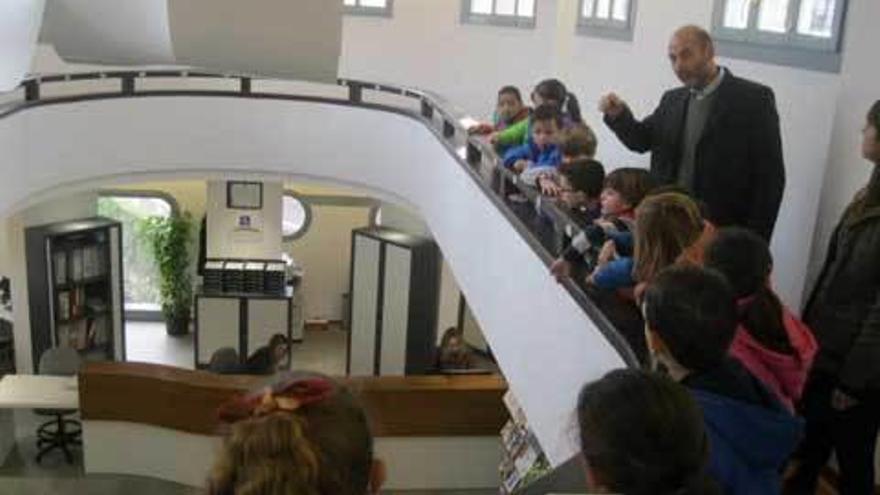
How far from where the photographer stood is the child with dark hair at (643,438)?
176cm

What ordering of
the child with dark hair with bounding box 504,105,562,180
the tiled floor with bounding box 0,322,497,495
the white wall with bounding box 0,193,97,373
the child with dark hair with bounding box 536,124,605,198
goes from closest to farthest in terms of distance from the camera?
the child with dark hair with bounding box 536,124,605,198 < the child with dark hair with bounding box 504,105,562,180 < the tiled floor with bounding box 0,322,497,495 < the white wall with bounding box 0,193,97,373

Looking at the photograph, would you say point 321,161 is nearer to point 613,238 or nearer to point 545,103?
point 545,103

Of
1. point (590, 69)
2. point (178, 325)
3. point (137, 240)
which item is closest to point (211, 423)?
point (590, 69)

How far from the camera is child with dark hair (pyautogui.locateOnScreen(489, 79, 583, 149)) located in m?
5.77

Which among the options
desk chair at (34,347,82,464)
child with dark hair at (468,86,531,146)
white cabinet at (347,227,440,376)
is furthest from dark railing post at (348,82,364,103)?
desk chair at (34,347,82,464)

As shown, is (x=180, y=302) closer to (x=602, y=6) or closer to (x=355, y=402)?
(x=602, y=6)

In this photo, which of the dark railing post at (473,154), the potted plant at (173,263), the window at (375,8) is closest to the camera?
the dark railing post at (473,154)

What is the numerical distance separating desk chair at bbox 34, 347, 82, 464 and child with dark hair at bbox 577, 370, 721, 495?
27.8 ft

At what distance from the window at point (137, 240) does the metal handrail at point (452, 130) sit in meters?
4.55

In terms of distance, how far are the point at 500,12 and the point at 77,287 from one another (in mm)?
6934

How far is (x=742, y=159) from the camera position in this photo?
12.4ft

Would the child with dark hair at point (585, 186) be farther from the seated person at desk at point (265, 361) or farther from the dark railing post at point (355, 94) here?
the dark railing post at point (355, 94)

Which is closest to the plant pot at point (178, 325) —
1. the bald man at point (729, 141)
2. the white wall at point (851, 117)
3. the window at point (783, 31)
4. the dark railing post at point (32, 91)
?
the dark railing post at point (32, 91)

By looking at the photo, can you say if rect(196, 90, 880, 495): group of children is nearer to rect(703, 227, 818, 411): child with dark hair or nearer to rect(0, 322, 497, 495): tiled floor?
rect(703, 227, 818, 411): child with dark hair
